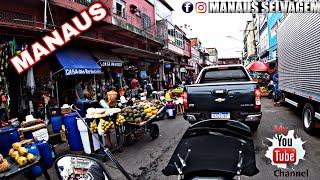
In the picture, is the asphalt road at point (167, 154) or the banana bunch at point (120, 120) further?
the banana bunch at point (120, 120)

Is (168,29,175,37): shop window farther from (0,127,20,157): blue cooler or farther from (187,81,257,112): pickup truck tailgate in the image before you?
(0,127,20,157): blue cooler

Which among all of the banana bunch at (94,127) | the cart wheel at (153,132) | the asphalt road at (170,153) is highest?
the banana bunch at (94,127)

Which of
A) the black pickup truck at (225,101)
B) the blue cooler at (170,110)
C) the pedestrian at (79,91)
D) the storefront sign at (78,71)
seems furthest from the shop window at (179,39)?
the black pickup truck at (225,101)

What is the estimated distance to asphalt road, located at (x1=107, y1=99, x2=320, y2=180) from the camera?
5883mm

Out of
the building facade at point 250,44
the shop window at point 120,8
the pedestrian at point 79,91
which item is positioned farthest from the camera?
the building facade at point 250,44

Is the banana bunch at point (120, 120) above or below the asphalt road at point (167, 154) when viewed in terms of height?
above

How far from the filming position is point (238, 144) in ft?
10.3

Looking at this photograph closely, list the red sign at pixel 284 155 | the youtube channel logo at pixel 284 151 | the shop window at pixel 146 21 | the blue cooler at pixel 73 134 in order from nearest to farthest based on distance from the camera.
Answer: the youtube channel logo at pixel 284 151
the red sign at pixel 284 155
the blue cooler at pixel 73 134
the shop window at pixel 146 21

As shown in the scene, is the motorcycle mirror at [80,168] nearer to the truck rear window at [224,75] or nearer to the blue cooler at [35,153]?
the blue cooler at [35,153]

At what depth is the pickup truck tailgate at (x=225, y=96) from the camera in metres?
7.82

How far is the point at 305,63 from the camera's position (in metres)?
9.02

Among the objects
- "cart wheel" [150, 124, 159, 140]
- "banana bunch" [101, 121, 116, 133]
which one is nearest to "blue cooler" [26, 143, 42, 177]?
"banana bunch" [101, 121, 116, 133]

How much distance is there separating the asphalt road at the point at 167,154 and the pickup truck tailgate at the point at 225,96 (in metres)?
1.15

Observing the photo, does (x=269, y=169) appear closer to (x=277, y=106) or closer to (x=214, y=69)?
(x=214, y=69)
